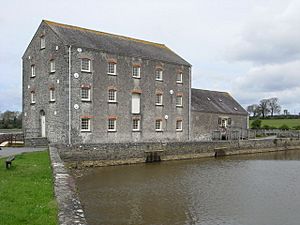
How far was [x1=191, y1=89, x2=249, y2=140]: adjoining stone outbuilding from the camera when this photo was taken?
35.2 meters

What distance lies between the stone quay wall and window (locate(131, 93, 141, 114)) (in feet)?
13.8

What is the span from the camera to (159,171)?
21.1 m

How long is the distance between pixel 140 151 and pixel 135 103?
5.40m

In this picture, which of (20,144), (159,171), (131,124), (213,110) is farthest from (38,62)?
(213,110)

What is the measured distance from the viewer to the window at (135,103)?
2904 cm

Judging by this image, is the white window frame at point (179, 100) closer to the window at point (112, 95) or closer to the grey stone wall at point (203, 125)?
the grey stone wall at point (203, 125)

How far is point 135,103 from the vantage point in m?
29.3

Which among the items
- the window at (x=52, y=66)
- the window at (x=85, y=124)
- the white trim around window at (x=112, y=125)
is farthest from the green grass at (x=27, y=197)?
the window at (x=52, y=66)

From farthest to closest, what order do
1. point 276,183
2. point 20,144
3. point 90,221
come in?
1. point 20,144
2. point 276,183
3. point 90,221

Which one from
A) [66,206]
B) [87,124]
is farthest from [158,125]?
[66,206]

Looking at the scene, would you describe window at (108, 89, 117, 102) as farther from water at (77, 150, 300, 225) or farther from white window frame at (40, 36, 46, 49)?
water at (77, 150, 300, 225)

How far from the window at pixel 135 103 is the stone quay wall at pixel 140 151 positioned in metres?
4.21

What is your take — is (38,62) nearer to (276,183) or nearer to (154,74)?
(154,74)

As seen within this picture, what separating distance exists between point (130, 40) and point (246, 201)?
21.8 metres
